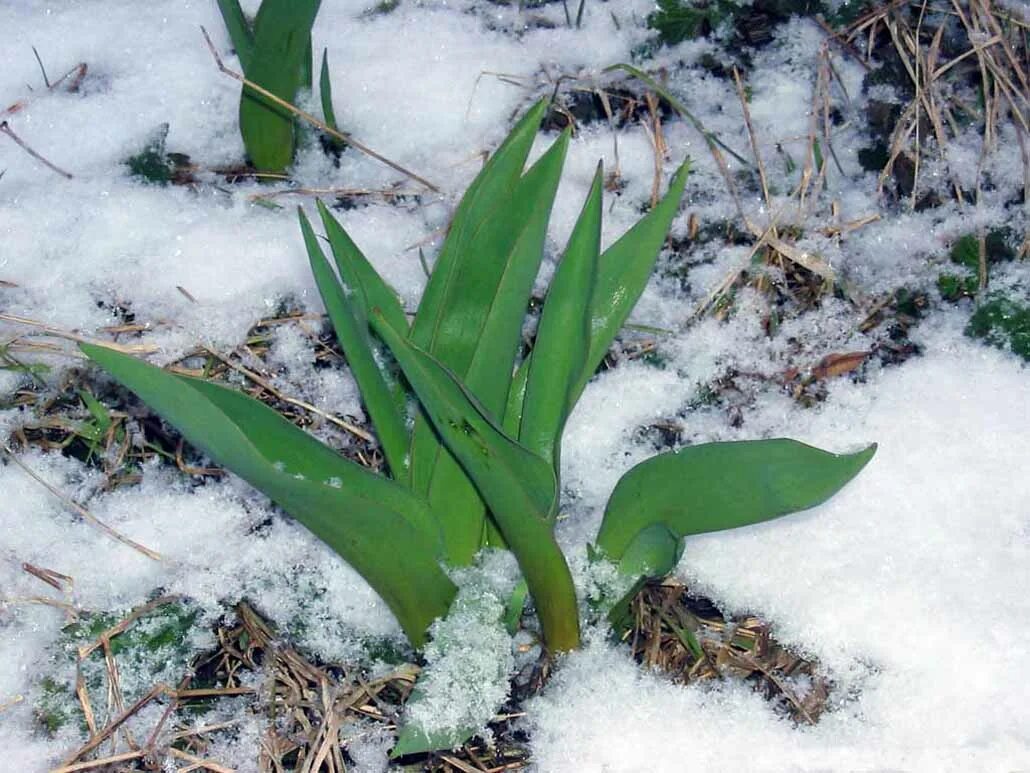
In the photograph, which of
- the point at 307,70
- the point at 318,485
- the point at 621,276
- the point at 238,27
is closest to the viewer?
the point at 318,485

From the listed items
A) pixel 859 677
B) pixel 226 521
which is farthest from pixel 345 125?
pixel 859 677

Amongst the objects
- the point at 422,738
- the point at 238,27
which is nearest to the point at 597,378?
the point at 422,738

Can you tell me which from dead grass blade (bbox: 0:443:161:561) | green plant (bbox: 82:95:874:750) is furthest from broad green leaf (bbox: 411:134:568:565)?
dead grass blade (bbox: 0:443:161:561)

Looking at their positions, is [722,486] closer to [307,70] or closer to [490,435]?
[490,435]

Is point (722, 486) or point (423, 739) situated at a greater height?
point (722, 486)

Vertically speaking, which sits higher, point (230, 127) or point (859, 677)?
point (230, 127)

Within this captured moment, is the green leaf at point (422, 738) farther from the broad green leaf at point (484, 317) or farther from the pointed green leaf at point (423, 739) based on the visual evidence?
the broad green leaf at point (484, 317)

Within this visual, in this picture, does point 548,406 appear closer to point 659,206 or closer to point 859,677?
point 659,206
